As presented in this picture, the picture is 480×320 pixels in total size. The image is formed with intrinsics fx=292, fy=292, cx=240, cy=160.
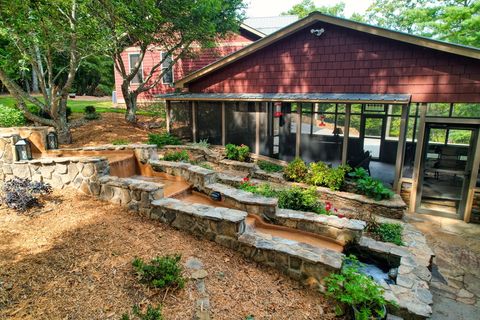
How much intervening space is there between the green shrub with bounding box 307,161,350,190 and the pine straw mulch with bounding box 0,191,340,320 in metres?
5.00

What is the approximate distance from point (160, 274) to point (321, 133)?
859cm

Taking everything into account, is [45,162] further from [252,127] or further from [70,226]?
[252,127]

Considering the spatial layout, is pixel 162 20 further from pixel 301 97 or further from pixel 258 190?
pixel 258 190

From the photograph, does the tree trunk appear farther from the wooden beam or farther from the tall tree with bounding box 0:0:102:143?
the wooden beam

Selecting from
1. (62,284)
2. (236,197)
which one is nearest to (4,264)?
(62,284)

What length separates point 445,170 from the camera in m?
8.26

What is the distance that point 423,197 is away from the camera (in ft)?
28.6

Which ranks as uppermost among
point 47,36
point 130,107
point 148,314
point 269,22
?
point 269,22

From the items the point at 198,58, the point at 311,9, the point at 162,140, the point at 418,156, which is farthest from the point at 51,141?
the point at 311,9

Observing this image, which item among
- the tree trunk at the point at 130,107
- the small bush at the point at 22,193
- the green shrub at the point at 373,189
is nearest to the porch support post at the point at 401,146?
the green shrub at the point at 373,189

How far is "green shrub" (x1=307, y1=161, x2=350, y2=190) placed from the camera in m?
8.52

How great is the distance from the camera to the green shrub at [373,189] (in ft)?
25.7

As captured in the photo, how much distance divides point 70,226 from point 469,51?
936 cm

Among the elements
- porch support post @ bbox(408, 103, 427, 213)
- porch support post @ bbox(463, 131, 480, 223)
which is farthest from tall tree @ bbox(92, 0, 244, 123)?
porch support post @ bbox(463, 131, 480, 223)
